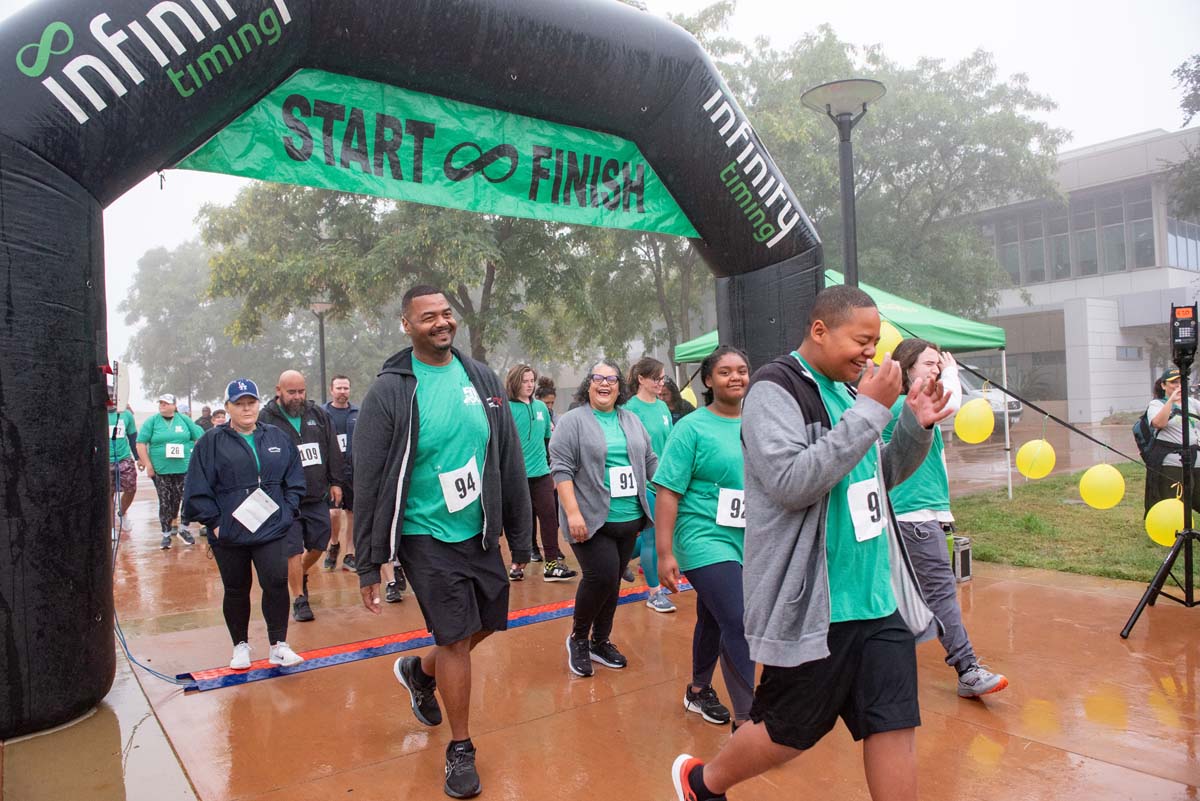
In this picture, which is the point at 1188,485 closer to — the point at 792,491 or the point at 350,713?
the point at 792,491

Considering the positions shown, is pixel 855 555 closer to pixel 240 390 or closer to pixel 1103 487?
pixel 240 390

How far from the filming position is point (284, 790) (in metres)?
3.53

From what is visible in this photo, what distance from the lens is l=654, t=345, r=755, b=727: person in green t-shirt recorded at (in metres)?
3.71

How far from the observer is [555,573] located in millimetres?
7707

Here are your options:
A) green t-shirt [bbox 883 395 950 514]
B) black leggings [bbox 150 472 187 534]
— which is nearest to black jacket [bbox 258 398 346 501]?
green t-shirt [bbox 883 395 950 514]

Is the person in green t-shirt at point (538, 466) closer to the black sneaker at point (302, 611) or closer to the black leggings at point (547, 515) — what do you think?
the black leggings at point (547, 515)

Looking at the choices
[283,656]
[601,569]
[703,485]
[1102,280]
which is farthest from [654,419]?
[1102,280]

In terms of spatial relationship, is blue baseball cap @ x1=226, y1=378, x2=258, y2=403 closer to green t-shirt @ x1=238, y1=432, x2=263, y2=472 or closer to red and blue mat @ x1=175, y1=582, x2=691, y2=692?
green t-shirt @ x1=238, y1=432, x2=263, y2=472

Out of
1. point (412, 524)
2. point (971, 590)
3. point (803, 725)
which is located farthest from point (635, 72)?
point (971, 590)

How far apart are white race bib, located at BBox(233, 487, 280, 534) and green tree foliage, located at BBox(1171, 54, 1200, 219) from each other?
24.7 metres

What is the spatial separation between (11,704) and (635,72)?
461 centimetres

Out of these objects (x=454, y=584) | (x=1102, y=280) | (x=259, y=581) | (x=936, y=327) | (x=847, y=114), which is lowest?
(x=259, y=581)

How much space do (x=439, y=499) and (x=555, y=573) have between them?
4.26 meters

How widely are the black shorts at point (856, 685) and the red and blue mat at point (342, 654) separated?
11.0 ft
